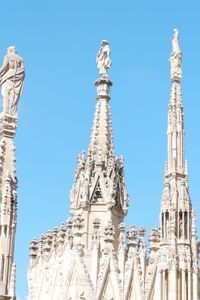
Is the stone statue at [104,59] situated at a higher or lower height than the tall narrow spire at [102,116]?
higher

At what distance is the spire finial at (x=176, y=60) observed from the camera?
977 inches

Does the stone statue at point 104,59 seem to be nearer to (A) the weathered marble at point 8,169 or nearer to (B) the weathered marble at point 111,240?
(B) the weathered marble at point 111,240

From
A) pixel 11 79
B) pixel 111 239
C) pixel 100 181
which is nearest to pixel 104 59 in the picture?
pixel 100 181

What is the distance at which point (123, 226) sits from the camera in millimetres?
25328

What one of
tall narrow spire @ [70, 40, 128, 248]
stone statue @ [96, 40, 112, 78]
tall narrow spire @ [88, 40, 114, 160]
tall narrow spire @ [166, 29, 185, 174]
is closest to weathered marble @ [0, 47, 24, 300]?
tall narrow spire @ [166, 29, 185, 174]

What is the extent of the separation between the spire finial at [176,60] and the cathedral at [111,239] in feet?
0.06

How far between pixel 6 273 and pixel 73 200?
62.2 ft

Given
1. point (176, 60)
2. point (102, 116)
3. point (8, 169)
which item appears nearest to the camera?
point (8, 169)

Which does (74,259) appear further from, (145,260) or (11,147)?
(11,147)

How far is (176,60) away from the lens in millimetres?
25125

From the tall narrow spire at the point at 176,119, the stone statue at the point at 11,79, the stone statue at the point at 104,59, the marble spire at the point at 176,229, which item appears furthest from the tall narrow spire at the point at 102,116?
the stone statue at the point at 11,79

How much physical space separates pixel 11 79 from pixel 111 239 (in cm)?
1390

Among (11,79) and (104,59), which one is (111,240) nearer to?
(104,59)

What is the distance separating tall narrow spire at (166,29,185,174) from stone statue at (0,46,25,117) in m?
12.3
